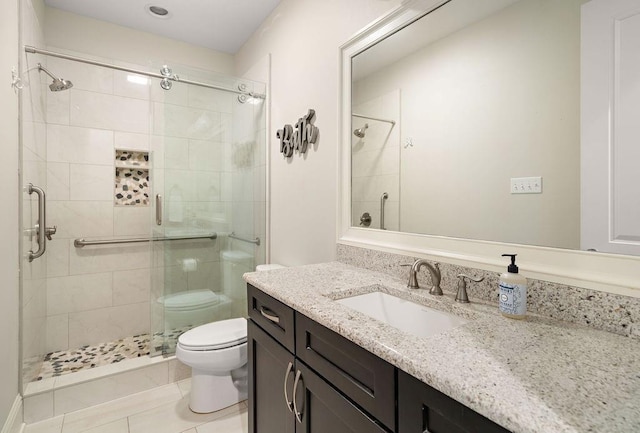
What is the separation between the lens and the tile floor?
1.70m

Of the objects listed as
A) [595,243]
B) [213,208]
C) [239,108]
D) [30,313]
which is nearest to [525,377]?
[595,243]

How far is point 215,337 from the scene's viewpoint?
1.83 metres

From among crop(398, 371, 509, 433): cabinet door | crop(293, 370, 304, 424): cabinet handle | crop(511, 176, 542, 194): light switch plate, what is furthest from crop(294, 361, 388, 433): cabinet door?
crop(511, 176, 542, 194): light switch plate

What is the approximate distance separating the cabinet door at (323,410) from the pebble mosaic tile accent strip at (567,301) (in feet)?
1.82

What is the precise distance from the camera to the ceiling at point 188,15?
7.59ft

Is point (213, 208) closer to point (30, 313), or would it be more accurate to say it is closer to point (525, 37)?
point (30, 313)

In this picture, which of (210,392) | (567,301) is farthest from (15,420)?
(567,301)

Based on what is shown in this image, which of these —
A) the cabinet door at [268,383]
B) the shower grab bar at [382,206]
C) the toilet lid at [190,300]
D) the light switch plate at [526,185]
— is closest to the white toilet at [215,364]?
the toilet lid at [190,300]

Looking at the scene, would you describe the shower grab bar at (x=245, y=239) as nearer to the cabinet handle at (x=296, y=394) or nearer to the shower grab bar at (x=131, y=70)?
the shower grab bar at (x=131, y=70)

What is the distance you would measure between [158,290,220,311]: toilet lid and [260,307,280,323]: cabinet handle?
119cm

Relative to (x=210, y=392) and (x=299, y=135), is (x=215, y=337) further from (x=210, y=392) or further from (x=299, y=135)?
(x=299, y=135)

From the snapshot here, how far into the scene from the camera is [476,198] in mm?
1136

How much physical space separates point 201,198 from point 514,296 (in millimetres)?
2052

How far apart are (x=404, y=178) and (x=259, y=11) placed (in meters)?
1.97
